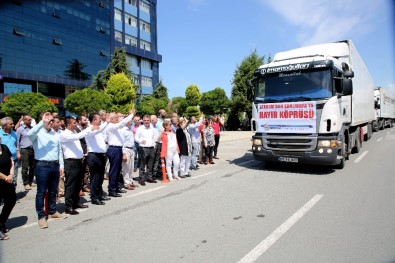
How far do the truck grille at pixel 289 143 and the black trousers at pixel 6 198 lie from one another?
675 centimetres

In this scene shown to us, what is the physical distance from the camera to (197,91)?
43.1 meters

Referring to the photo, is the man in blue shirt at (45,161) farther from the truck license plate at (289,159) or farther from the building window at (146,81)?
the building window at (146,81)

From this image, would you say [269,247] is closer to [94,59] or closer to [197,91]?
[197,91]

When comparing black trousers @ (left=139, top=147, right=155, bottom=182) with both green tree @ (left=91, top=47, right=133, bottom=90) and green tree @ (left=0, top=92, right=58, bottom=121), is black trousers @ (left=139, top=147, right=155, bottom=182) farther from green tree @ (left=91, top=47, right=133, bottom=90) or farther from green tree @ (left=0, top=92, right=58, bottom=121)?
green tree @ (left=91, top=47, right=133, bottom=90)

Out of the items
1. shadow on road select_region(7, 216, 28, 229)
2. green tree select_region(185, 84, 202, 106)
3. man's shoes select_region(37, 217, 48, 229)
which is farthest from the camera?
green tree select_region(185, 84, 202, 106)

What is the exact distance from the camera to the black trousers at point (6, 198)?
15.4 ft

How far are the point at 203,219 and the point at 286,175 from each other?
4423 millimetres

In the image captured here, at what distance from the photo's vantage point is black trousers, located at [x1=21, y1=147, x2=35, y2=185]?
8133 mm

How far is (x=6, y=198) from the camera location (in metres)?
4.75

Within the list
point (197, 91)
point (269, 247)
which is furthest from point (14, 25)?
point (269, 247)

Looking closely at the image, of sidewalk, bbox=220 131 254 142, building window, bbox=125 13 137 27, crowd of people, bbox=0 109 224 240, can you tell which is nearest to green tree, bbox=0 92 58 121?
sidewalk, bbox=220 131 254 142

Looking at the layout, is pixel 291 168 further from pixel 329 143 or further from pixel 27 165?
pixel 27 165

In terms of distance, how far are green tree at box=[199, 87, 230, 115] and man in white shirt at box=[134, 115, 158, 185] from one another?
36.8 meters

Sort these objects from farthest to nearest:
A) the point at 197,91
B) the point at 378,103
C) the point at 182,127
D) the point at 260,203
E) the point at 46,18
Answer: the point at 197,91 → the point at 46,18 → the point at 378,103 → the point at 182,127 → the point at 260,203
